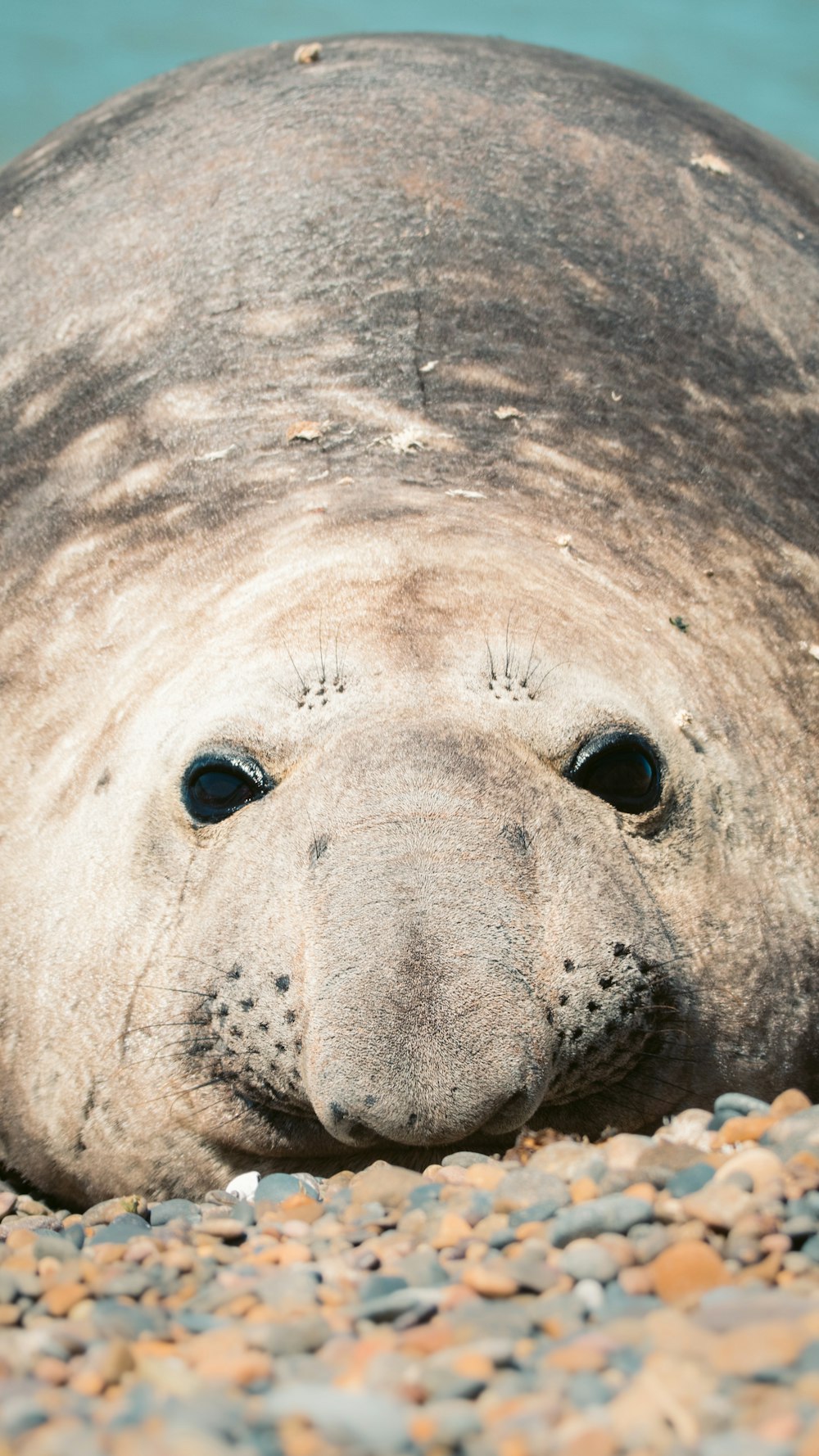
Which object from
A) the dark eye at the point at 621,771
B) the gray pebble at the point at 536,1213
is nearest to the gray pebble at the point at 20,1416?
the gray pebble at the point at 536,1213

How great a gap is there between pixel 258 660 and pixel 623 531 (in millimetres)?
1151

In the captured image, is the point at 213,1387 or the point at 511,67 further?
the point at 511,67

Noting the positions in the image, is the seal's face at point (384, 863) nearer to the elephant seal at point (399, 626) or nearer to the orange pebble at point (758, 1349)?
the elephant seal at point (399, 626)

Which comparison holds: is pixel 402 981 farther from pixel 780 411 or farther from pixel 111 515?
pixel 780 411

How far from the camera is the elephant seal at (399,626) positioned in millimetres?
2715

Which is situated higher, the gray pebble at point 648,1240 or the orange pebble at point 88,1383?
the gray pebble at point 648,1240

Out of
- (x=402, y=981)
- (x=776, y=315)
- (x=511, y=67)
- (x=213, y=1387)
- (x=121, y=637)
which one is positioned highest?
(x=511, y=67)

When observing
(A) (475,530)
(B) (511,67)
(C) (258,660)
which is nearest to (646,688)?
(A) (475,530)

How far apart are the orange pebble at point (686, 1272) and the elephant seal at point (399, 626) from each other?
1.75 ft

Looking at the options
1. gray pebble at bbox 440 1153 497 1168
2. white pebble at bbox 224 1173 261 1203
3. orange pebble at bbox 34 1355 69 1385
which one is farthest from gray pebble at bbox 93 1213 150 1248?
orange pebble at bbox 34 1355 69 1385

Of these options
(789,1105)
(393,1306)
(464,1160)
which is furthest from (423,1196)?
(789,1105)

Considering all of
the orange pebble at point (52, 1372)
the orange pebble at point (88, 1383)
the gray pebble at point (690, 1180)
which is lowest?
the orange pebble at point (88, 1383)

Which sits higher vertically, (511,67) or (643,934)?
(511,67)

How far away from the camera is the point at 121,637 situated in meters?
3.70
